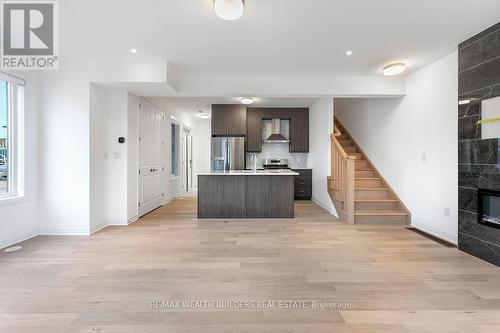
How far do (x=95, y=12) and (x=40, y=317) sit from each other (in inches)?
110

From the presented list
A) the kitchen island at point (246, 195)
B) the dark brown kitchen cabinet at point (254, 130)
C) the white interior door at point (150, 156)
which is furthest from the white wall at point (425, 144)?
the white interior door at point (150, 156)

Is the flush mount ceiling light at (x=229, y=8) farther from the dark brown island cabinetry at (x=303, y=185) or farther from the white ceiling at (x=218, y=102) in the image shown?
the dark brown island cabinetry at (x=303, y=185)

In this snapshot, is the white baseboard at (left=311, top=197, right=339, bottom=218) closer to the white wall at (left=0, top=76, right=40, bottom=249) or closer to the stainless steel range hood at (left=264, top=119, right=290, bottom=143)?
the stainless steel range hood at (left=264, top=119, right=290, bottom=143)

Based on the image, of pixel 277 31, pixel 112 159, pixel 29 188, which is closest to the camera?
pixel 277 31

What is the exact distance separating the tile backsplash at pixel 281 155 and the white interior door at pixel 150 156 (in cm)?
277

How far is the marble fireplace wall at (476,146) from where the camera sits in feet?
9.41

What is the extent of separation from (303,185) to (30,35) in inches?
244

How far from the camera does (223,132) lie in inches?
274

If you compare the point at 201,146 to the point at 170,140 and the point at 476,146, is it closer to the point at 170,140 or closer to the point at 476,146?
the point at 170,140

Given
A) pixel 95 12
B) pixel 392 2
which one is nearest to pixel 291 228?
pixel 392 2

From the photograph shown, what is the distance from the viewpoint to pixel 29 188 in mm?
3785

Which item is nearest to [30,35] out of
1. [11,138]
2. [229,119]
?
[11,138]

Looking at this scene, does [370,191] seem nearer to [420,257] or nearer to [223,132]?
[420,257]

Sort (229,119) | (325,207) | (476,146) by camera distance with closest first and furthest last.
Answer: (476,146) → (325,207) → (229,119)
